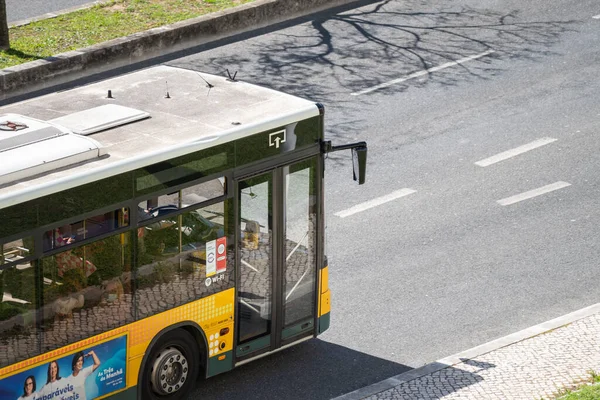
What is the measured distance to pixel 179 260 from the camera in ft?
35.5

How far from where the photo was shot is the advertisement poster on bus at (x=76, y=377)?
9.74 metres

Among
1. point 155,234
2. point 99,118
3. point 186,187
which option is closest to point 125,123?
point 99,118

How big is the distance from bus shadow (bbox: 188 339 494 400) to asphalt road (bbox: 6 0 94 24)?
11388 mm

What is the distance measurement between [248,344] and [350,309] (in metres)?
2.02

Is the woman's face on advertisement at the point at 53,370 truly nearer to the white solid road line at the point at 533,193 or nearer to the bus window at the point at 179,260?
the bus window at the point at 179,260

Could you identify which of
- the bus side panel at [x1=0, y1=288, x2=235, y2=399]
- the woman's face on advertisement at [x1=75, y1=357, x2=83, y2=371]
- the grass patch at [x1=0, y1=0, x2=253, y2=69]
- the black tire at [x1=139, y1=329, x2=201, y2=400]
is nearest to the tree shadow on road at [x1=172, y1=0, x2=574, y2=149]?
the grass patch at [x1=0, y1=0, x2=253, y2=69]

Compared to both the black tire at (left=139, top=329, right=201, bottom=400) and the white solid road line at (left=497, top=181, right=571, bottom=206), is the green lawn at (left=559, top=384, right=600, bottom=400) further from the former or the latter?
the white solid road line at (left=497, top=181, right=571, bottom=206)

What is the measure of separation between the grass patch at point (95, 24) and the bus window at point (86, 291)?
958cm

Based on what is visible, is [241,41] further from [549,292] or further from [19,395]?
[19,395]

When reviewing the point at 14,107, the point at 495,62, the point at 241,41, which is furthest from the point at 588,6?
the point at 14,107

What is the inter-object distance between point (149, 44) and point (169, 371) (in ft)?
33.0

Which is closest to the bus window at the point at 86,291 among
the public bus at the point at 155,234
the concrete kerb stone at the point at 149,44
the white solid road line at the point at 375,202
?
the public bus at the point at 155,234

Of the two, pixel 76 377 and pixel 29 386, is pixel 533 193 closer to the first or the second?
pixel 76 377

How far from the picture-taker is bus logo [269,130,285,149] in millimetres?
11273
